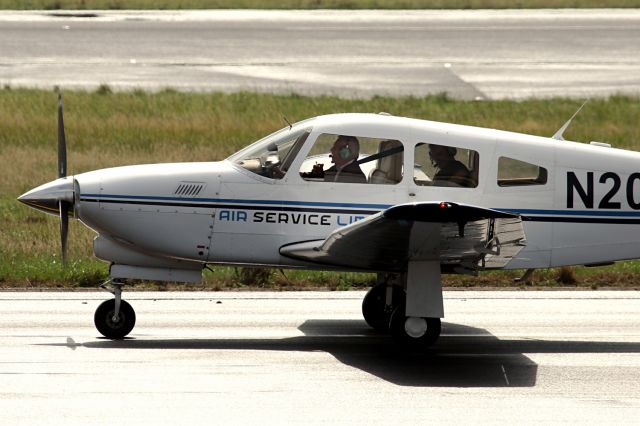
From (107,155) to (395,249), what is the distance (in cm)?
1383

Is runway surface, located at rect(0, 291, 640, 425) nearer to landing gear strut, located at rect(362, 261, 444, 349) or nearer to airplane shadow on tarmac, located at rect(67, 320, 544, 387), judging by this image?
airplane shadow on tarmac, located at rect(67, 320, 544, 387)

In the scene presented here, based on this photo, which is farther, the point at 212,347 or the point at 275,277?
the point at 275,277

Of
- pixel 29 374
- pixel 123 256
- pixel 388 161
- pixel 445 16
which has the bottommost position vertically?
pixel 29 374

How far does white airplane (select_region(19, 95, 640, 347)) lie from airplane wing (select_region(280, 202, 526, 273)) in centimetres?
6

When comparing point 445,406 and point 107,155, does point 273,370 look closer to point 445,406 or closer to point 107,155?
point 445,406

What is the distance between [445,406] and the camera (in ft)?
32.0

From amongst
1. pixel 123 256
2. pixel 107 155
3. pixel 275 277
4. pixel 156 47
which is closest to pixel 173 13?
pixel 156 47

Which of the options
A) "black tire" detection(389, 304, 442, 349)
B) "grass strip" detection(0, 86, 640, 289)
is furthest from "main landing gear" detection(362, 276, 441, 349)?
"grass strip" detection(0, 86, 640, 289)

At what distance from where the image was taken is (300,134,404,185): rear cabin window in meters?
11.8

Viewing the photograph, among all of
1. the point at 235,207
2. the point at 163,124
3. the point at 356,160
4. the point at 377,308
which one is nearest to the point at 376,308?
the point at 377,308

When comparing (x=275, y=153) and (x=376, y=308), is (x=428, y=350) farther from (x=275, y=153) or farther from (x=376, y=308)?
(x=275, y=153)

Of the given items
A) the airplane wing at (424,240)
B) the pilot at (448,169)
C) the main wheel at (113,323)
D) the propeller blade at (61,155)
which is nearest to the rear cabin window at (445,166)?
the pilot at (448,169)

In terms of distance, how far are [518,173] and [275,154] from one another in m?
2.42

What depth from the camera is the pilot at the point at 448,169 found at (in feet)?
38.8
